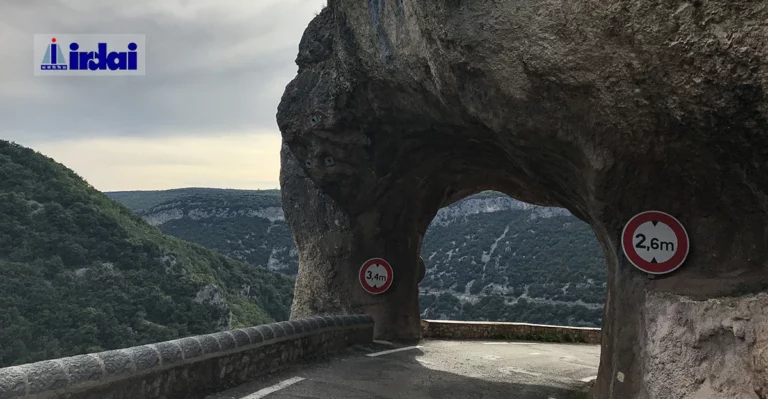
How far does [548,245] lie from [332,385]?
148 ft

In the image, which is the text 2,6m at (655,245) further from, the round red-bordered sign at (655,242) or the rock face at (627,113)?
the rock face at (627,113)

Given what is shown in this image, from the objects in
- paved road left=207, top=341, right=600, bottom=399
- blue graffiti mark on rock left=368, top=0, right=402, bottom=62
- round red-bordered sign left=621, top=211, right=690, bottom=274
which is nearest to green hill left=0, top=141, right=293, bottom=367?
paved road left=207, top=341, right=600, bottom=399

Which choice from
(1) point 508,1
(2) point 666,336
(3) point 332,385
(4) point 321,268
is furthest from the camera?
(4) point 321,268

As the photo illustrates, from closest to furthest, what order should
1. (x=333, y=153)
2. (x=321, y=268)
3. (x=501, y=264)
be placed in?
(x=333, y=153) → (x=321, y=268) → (x=501, y=264)

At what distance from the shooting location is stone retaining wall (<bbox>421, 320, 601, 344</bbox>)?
625 inches

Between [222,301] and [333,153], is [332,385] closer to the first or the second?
[333,153]

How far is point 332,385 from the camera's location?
24.0ft

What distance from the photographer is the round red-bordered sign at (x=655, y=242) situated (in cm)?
567

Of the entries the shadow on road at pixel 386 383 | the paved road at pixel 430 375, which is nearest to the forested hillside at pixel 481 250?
the paved road at pixel 430 375

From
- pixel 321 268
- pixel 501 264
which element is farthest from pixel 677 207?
pixel 501 264

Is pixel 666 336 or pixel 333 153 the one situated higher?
pixel 333 153

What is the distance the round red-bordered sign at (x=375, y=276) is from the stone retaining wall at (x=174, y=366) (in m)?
3.61

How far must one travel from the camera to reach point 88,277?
31047 mm

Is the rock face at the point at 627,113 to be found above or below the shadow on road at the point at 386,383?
above
